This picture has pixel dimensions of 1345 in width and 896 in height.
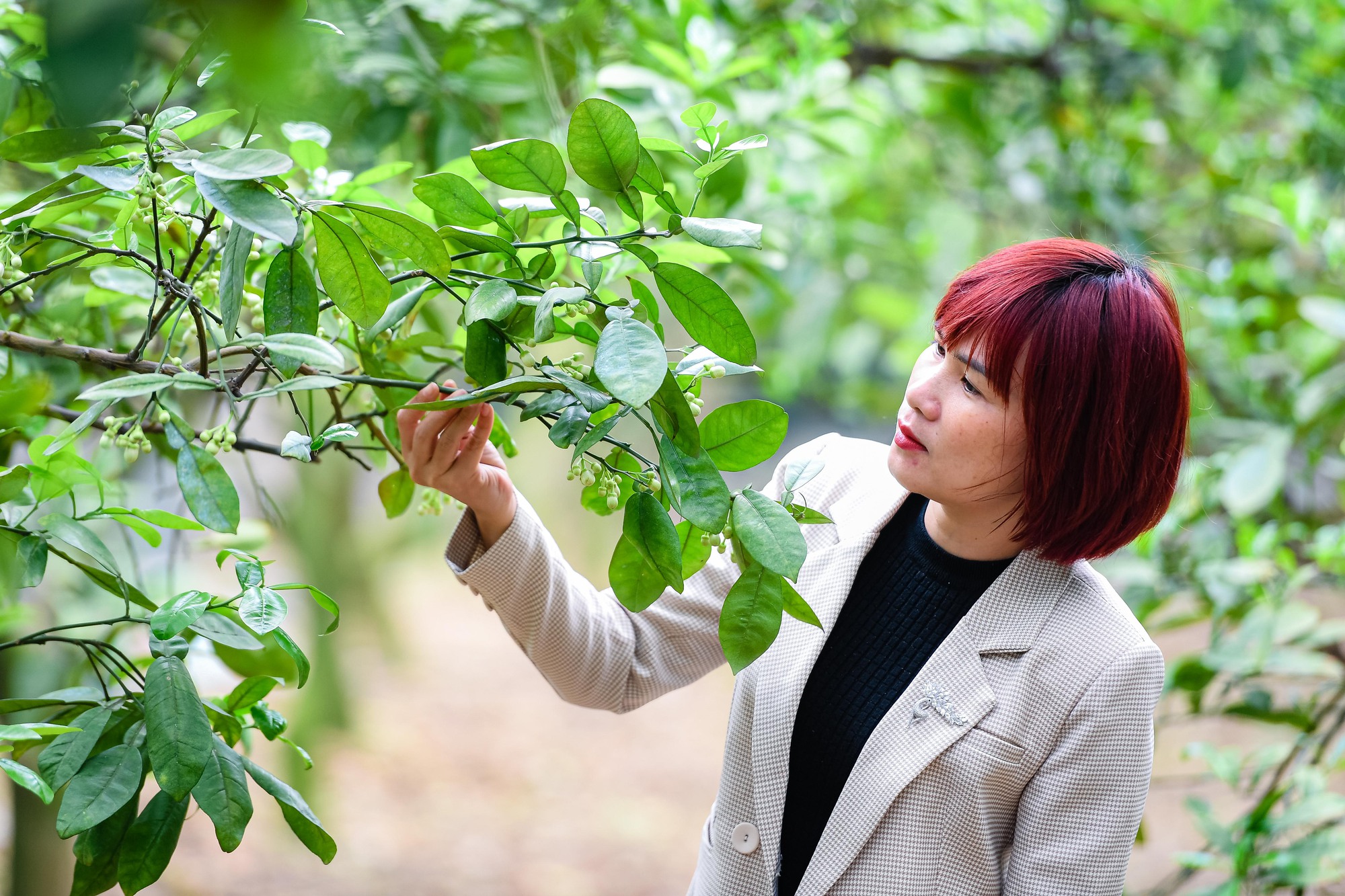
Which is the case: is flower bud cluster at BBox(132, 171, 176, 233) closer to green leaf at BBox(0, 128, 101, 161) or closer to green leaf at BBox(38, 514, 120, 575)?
green leaf at BBox(0, 128, 101, 161)

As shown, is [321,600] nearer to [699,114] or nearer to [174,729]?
[174,729]

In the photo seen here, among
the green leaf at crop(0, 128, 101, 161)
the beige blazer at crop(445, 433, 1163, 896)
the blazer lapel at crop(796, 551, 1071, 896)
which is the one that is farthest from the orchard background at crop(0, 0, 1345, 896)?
the blazer lapel at crop(796, 551, 1071, 896)

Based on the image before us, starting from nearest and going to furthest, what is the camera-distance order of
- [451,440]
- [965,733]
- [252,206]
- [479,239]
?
[252,206]
[479,239]
[451,440]
[965,733]

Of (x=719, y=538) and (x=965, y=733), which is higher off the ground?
(x=719, y=538)

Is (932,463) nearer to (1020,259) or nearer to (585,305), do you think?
(1020,259)

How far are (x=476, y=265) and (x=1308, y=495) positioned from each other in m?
1.72

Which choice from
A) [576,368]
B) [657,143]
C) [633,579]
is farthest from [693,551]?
[657,143]

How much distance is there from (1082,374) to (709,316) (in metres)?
0.32

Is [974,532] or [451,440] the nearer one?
[451,440]

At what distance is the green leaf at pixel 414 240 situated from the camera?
0.62 meters

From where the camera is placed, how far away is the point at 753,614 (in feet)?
2.08

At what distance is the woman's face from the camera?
0.80 meters

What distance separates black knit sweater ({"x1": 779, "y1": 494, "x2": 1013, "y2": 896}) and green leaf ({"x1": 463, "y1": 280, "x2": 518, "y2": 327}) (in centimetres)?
45

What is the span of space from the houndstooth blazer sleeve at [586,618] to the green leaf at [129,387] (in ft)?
1.01
